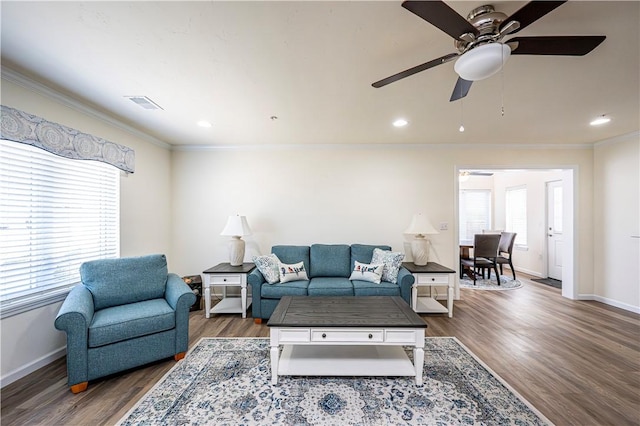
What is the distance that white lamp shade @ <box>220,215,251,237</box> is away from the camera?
3.67 m

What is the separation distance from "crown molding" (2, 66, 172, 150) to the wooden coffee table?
2.85m

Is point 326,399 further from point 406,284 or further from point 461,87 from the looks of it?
point 461,87

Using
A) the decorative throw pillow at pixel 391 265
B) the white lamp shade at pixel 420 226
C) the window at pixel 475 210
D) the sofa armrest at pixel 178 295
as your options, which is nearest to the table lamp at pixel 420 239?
the white lamp shade at pixel 420 226

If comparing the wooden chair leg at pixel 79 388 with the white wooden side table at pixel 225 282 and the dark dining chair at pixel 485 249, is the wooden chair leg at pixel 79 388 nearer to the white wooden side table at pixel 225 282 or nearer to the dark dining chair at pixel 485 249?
the white wooden side table at pixel 225 282

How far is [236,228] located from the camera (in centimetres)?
370

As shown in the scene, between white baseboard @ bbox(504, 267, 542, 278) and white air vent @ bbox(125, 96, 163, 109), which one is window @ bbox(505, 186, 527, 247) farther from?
white air vent @ bbox(125, 96, 163, 109)

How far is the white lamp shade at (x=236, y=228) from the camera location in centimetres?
367

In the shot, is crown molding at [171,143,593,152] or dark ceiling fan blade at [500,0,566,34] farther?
crown molding at [171,143,593,152]

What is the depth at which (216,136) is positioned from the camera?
376 centimetres

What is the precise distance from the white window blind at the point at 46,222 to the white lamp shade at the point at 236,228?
52.7 inches

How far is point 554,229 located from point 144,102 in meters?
7.36

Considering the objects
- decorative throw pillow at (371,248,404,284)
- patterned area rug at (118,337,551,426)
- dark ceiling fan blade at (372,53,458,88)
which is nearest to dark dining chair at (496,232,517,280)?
decorative throw pillow at (371,248,404,284)

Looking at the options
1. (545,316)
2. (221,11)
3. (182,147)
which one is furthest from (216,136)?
(545,316)

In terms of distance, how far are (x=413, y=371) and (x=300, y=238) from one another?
254 cm
